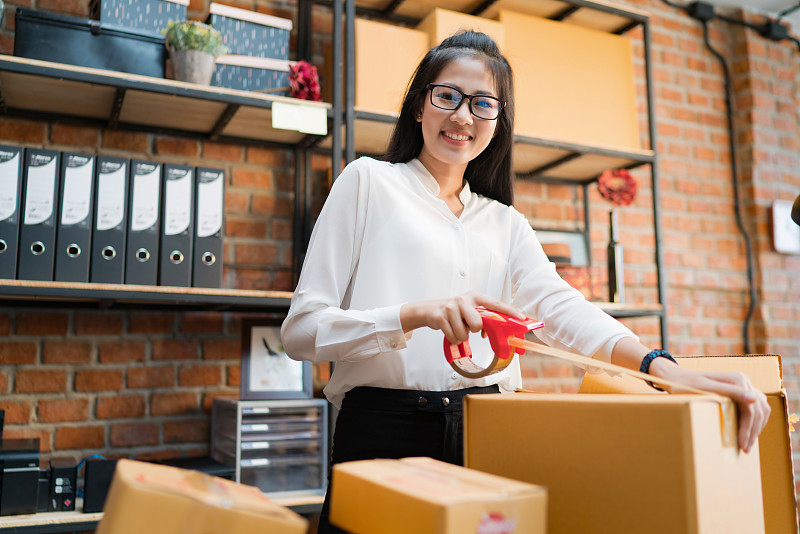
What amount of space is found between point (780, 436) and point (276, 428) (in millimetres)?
1278

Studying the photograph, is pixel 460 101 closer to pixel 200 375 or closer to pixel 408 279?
pixel 408 279

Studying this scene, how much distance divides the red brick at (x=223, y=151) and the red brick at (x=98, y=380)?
2.30ft

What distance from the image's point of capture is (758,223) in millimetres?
2926

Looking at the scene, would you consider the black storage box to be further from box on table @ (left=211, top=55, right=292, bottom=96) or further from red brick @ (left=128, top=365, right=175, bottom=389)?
red brick @ (left=128, top=365, right=175, bottom=389)

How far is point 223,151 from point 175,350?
2.06 ft

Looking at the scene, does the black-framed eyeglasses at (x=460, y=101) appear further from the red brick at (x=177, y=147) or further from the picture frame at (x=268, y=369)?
the red brick at (x=177, y=147)

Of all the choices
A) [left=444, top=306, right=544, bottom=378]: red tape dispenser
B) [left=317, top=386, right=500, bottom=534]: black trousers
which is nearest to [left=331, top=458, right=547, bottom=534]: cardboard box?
[left=444, top=306, right=544, bottom=378]: red tape dispenser

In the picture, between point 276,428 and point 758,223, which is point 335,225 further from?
point 758,223

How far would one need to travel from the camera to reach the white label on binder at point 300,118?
5.93 feet

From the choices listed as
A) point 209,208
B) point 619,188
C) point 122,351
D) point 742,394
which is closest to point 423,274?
point 742,394

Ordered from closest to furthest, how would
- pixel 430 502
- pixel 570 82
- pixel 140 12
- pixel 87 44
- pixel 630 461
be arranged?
pixel 430 502 < pixel 630 461 < pixel 87 44 < pixel 140 12 < pixel 570 82

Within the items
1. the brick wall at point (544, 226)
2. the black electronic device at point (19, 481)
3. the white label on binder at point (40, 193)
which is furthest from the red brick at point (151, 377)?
the white label on binder at point (40, 193)

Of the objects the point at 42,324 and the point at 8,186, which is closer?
the point at 8,186

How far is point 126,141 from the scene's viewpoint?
79.2 inches
